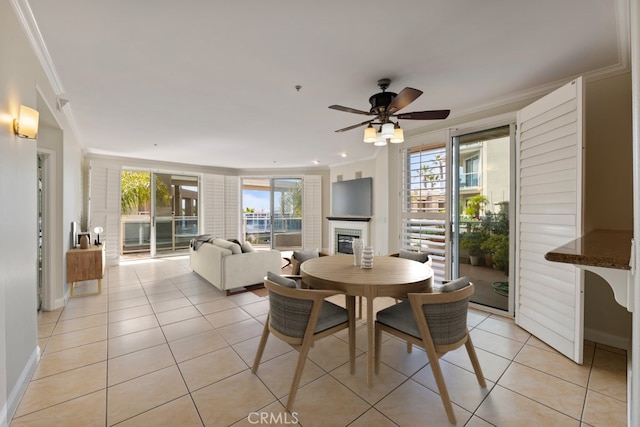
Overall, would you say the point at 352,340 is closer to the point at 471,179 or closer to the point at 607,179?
the point at 607,179

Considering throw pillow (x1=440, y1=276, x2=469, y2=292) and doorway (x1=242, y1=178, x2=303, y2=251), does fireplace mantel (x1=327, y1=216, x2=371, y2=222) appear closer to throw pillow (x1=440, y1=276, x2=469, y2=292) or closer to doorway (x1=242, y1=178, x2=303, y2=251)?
doorway (x1=242, y1=178, x2=303, y2=251)

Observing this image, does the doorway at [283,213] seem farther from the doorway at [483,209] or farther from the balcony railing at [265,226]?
the doorway at [483,209]

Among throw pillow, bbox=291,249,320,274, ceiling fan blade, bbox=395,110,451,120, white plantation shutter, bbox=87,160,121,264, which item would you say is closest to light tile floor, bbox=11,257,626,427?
throw pillow, bbox=291,249,320,274

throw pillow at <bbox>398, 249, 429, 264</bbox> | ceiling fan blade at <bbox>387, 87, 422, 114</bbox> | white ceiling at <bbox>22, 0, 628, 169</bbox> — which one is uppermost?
white ceiling at <bbox>22, 0, 628, 169</bbox>

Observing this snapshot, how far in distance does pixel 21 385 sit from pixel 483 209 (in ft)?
15.3

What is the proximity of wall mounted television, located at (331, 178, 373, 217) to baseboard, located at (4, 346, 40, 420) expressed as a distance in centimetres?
529

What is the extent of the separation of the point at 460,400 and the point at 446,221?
2.06 m

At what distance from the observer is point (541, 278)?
2502 millimetres

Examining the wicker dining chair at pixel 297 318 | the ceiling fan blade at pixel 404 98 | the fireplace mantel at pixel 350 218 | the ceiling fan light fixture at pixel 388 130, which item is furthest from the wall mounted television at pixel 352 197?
the wicker dining chair at pixel 297 318

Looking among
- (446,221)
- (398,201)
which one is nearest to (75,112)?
(398,201)

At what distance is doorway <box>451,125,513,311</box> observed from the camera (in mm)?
3490

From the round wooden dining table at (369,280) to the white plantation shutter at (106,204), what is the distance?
507 cm

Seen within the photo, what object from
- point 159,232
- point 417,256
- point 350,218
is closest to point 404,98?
point 417,256

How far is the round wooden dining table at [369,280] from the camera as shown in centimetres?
189
